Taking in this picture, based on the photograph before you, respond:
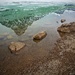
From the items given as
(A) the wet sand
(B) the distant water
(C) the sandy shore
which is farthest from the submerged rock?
(B) the distant water

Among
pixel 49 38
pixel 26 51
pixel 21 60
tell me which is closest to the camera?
pixel 21 60

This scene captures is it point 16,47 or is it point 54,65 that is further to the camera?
point 16,47

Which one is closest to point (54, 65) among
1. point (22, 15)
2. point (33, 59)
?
point (33, 59)

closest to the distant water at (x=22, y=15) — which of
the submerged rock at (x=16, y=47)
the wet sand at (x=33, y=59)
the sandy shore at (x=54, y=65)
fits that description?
the submerged rock at (x=16, y=47)

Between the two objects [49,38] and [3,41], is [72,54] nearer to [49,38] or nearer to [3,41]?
[49,38]

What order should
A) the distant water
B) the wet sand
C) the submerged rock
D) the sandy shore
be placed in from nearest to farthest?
the sandy shore, the wet sand, the submerged rock, the distant water

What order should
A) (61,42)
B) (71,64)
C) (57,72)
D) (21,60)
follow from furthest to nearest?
1. (61,42)
2. (21,60)
3. (71,64)
4. (57,72)

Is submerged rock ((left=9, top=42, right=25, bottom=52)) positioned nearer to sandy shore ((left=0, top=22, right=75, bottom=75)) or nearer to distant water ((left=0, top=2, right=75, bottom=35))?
sandy shore ((left=0, top=22, right=75, bottom=75))

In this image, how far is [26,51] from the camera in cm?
1181

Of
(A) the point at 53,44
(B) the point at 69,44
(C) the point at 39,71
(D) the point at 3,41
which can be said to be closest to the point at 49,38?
(A) the point at 53,44

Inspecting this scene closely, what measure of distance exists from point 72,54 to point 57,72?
9.89 feet

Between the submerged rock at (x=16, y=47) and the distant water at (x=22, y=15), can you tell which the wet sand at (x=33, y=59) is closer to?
the submerged rock at (x=16, y=47)

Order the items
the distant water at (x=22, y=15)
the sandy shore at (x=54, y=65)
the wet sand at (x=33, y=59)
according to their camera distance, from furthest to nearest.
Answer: the distant water at (x=22, y=15) → the wet sand at (x=33, y=59) → the sandy shore at (x=54, y=65)

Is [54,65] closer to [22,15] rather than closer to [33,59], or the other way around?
[33,59]
